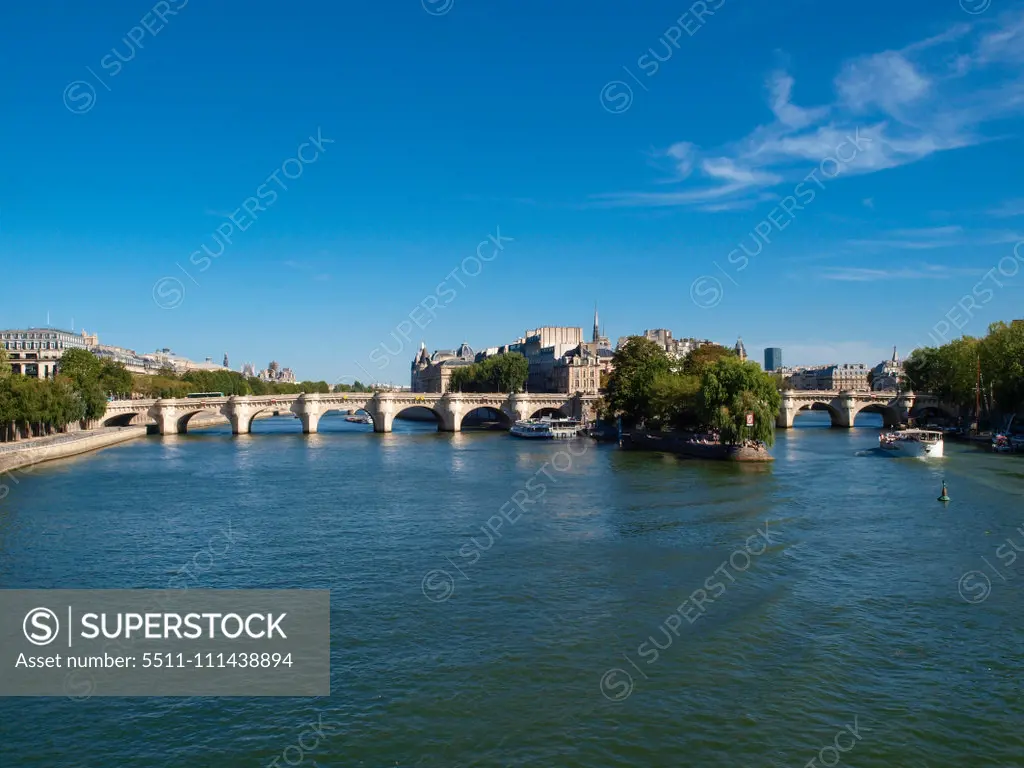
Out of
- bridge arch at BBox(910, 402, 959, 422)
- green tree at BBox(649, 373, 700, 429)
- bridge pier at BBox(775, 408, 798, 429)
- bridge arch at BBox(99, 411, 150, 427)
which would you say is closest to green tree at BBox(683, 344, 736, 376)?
green tree at BBox(649, 373, 700, 429)

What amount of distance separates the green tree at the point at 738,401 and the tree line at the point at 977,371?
23434 mm

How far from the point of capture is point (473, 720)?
43.7ft

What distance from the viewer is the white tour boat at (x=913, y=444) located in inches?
2069

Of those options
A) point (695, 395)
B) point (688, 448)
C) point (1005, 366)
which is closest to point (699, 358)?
point (695, 395)

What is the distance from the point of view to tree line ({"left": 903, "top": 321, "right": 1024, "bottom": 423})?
64312 mm

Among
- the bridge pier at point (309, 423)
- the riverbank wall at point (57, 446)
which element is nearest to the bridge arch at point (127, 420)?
the riverbank wall at point (57, 446)

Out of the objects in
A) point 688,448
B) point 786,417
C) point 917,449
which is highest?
point 786,417

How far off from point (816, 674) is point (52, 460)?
164 feet

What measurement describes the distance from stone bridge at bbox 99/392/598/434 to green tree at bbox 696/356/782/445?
37921mm

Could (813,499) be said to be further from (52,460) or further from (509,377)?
(509,377)

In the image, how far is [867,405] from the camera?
8938cm

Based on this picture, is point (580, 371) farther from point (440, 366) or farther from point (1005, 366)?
point (1005, 366)

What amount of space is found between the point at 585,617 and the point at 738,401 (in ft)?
111

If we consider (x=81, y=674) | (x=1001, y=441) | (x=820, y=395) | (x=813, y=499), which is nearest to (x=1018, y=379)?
(x=1001, y=441)
